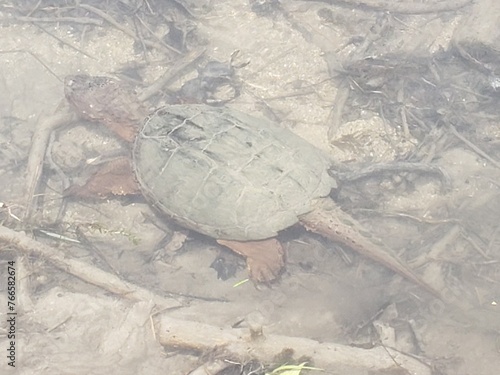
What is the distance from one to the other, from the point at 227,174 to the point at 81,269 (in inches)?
61.1

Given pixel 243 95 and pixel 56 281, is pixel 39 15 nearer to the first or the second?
pixel 243 95

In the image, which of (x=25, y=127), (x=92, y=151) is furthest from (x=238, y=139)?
(x=25, y=127)

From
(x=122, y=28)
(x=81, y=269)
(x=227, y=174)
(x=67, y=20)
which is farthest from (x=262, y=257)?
(x=67, y=20)

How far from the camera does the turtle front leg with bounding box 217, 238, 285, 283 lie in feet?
15.1

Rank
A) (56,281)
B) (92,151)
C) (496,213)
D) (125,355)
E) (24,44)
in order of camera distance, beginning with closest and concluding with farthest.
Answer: (125,355) < (56,281) < (496,213) < (92,151) < (24,44)

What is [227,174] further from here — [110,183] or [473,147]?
[473,147]

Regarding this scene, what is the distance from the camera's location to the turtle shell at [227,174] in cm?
442

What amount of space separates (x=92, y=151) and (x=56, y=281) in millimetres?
1935

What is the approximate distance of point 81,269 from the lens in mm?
4500

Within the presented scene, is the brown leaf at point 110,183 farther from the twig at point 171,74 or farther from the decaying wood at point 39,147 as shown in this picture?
the twig at point 171,74

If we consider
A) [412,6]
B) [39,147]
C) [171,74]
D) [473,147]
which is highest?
[412,6]

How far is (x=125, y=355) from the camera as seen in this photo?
3.97 metres

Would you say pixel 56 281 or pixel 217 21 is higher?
pixel 217 21

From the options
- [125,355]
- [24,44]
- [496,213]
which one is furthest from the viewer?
[24,44]
